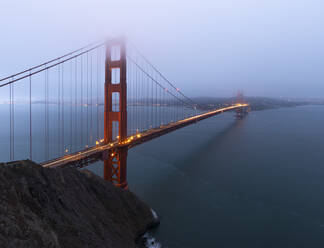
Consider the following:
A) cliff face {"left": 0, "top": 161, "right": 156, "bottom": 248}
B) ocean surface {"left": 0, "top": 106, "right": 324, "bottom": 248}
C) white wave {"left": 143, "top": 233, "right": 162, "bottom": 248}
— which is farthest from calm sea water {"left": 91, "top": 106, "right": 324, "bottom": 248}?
cliff face {"left": 0, "top": 161, "right": 156, "bottom": 248}

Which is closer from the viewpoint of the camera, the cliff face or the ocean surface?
the cliff face

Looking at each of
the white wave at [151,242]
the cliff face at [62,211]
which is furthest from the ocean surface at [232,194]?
the cliff face at [62,211]

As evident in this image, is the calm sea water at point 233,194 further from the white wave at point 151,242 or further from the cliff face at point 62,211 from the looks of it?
the cliff face at point 62,211

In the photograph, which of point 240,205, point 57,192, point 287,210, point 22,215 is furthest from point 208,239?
point 22,215

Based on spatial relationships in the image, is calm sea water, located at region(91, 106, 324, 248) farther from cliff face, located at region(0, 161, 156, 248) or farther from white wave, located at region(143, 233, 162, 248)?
cliff face, located at region(0, 161, 156, 248)

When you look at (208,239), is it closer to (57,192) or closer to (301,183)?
(57,192)

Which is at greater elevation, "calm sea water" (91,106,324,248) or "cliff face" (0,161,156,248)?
"cliff face" (0,161,156,248)
